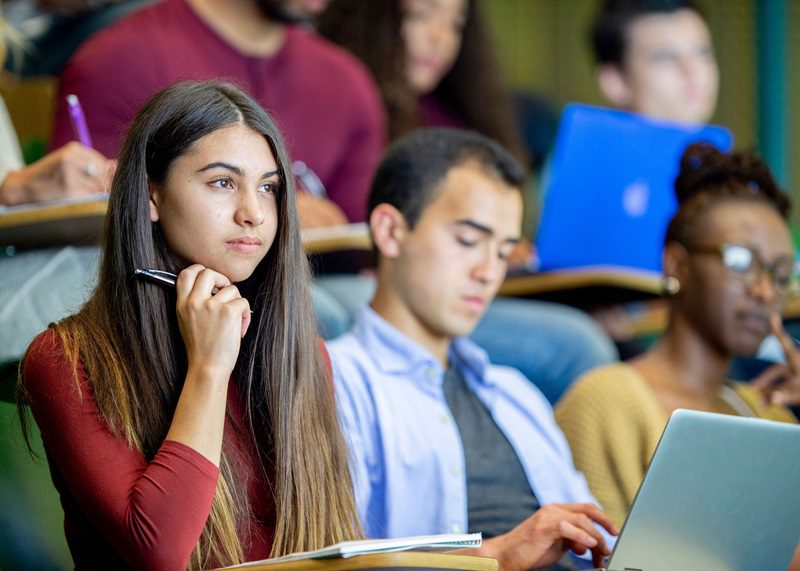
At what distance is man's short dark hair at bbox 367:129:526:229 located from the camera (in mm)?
2025

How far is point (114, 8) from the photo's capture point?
9.32ft

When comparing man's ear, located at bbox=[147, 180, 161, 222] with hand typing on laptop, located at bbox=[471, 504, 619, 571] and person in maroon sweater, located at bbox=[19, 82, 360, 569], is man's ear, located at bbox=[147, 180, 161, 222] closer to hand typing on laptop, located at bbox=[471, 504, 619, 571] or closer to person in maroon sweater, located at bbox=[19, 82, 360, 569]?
person in maroon sweater, located at bbox=[19, 82, 360, 569]

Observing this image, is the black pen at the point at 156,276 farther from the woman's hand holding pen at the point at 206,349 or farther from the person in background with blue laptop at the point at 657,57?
the person in background with blue laptop at the point at 657,57

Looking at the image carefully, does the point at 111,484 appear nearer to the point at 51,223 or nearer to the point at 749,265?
the point at 51,223

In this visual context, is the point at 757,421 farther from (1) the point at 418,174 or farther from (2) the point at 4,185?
(2) the point at 4,185

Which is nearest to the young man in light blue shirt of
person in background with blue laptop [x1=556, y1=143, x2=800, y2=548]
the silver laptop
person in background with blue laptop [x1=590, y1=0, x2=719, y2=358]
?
person in background with blue laptop [x1=556, y1=143, x2=800, y2=548]

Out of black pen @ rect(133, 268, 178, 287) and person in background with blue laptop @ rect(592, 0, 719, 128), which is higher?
black pen @ rect(133, 268, 178, 287)

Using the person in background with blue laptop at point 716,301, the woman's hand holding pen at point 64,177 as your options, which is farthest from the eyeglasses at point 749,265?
the woman's hand holding pen at point 64,177

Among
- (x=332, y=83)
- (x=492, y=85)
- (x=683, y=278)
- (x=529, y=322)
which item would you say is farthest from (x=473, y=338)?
(x=492, y=85)

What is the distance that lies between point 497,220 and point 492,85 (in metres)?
1.45

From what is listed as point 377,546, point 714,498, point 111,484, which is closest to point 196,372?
point 111,484

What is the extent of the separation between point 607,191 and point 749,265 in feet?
2.32

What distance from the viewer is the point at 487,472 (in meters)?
1.87

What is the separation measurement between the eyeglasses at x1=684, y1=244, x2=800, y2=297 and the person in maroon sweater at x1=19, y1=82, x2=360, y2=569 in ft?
3.10
